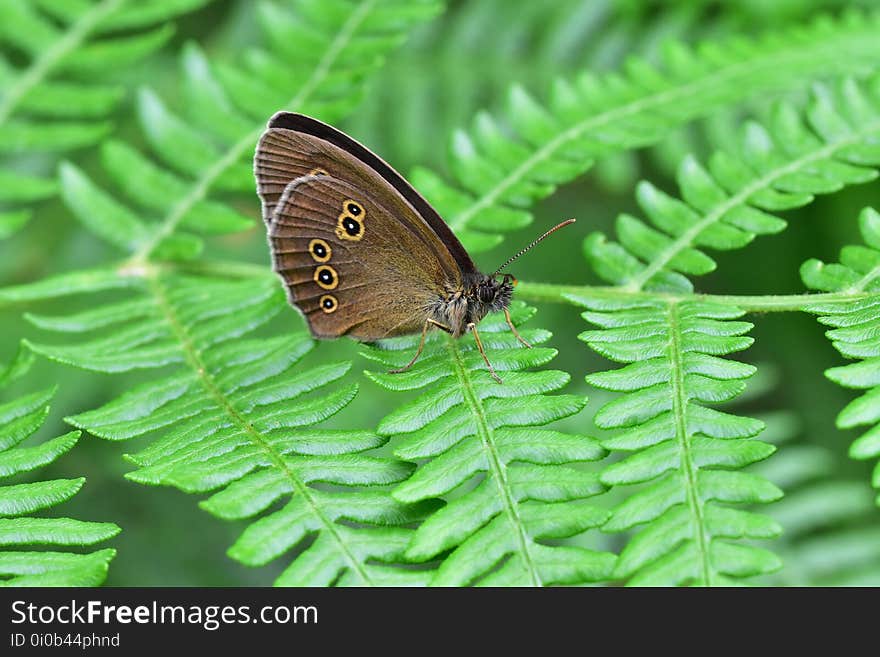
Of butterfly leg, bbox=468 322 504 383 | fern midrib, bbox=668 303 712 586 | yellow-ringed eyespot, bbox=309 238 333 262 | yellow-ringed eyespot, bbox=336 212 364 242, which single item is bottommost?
fern midrib, bbox=668 303 712 586

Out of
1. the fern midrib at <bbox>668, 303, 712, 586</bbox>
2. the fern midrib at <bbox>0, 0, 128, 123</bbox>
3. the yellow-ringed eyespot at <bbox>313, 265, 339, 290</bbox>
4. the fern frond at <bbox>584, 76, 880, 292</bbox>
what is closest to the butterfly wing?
the yellow-ringed eyespot at <bbox>313, 265, 339, 290</bbox>

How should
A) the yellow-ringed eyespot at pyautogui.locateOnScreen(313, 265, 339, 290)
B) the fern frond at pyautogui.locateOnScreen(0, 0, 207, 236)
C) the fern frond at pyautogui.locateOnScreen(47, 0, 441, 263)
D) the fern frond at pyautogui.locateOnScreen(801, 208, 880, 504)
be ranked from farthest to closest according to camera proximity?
the fern frond at pyautogui.locateOnScreen(0, 0, 207, 236) < the fern frond at pyautogui.locateOnScreen(47, 0, 441, 263) < the yellow-ringed eyespot at pyautogui.locateOnScreen(313, 265, 339, 290) < the fern frond at pyautogui.locateOnScreen(801, 208, 880, 504)

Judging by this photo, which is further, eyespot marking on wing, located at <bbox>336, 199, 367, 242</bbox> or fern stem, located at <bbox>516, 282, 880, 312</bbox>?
eyespot marking on wing, located at <bbox>336, 199, 367, 242</bbox>

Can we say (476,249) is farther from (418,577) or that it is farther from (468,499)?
(418,577)

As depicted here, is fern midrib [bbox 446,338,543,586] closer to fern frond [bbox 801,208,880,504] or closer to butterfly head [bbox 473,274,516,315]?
butterfly head [bbox 473,274,516,315]

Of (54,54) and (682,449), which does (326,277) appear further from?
(54,54)

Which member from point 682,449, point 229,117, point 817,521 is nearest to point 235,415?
point 682,449
